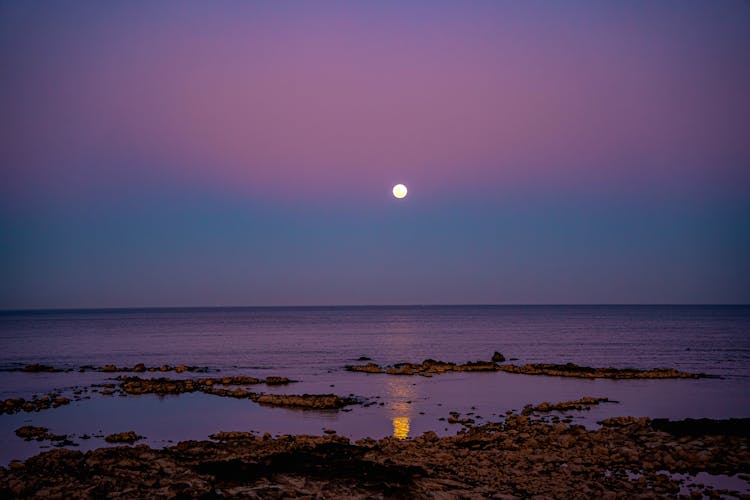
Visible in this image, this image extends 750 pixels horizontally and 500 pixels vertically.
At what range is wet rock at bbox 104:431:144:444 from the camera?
24.6 meters

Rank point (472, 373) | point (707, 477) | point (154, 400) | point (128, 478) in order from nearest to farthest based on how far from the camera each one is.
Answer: point (128, 478) → point (707, 477) → point (154, 400) → point (472, 373)

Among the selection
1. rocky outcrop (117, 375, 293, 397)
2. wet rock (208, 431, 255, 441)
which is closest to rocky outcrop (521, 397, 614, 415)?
wet rock (208, 431, 255, 441)

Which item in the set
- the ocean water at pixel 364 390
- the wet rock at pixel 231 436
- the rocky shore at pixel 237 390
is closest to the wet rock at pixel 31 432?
the ocean water at pixel 364 390

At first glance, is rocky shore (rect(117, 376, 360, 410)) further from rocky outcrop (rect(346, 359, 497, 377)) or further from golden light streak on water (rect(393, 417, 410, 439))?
rocky outcrop (rect(346, 359, 497, 377))

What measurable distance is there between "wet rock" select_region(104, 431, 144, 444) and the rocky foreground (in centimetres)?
355

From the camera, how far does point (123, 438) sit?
24.8 meters

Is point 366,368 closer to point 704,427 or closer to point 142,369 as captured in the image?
point 142,369

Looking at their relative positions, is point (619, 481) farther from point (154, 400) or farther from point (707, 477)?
point (154, 400)

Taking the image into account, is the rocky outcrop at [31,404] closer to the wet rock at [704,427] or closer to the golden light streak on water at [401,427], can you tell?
the golden light streak on water at [401,427]

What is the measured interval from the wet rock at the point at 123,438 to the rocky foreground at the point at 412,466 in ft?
11.7

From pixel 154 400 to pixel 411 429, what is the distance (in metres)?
18.5

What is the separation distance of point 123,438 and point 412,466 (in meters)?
13.7

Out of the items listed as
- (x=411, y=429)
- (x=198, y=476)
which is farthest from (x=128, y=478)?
(x=411, y=429)

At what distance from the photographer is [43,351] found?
246 feet
